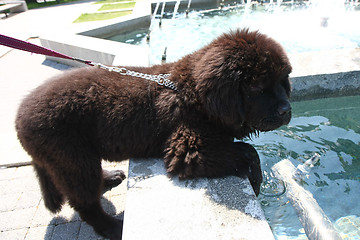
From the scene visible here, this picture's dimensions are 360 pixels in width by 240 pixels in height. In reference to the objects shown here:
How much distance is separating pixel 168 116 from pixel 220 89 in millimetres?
510

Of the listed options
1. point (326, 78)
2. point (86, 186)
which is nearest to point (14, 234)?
point (86, 186)

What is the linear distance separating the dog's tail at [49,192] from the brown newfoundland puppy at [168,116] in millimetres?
330

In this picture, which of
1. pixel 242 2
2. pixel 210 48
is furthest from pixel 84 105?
pixel 242 2

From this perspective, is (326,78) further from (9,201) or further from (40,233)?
(9,201)

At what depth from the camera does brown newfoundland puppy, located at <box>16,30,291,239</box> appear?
7.22 feet

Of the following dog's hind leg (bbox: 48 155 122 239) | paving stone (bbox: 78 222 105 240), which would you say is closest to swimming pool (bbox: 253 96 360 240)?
dog's hind leg (bbox: 48 155 122 239)

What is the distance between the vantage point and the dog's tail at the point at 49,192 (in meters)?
2.72

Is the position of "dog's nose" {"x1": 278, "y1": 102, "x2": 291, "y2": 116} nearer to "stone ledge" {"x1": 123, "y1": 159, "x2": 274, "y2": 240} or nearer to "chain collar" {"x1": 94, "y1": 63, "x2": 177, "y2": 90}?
"stone ledge" {"x1": 123, "y1": 159, "x2": 274, "y2": 240}

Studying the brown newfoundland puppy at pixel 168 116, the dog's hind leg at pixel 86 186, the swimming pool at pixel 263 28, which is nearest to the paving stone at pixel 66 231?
the dog's hind leg at pixel 86 186

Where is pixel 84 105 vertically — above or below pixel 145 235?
above

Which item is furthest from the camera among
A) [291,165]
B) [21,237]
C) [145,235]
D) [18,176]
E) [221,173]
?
[18,176]

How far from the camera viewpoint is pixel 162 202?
2.05 m

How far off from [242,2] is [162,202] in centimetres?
1269

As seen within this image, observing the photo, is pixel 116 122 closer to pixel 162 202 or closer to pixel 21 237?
pixel 162 202
